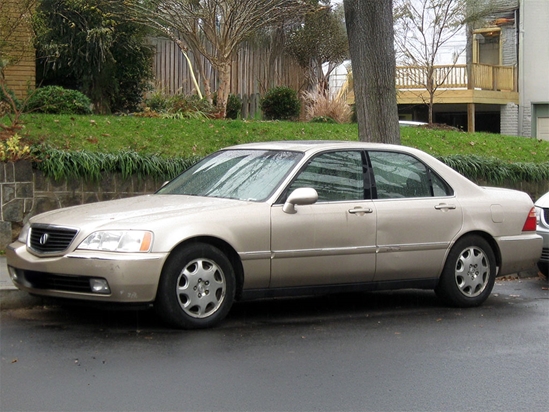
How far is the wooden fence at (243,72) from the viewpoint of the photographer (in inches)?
899

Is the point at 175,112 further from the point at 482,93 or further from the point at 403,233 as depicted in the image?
the point at 482,93

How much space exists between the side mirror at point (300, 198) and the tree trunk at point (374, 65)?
451 centimetres

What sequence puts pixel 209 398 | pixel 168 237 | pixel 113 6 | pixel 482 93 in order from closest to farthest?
pixel 209 398 → pixel 168 237 → pixel 113 6 → pixel 482 93

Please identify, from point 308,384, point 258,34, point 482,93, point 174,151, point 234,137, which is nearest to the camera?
point 308,384

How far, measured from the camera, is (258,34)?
24594 mm

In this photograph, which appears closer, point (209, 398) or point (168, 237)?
point (209, 398)

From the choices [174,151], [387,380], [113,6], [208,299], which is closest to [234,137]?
[174,151]

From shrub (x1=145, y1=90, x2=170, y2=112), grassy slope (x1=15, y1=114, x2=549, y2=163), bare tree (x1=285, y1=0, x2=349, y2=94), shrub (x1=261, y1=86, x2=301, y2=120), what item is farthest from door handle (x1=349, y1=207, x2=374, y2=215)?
bare tree (x1=285, y1=0, x2=349, y2=94)

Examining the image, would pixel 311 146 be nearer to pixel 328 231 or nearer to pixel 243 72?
pixel 328 231

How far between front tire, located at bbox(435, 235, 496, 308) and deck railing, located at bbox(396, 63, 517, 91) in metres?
16.3

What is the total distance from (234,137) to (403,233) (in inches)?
254

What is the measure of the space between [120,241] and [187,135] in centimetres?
717

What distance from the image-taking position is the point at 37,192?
36.6 ft

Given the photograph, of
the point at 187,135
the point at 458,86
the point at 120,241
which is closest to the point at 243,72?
the point at 458,86
